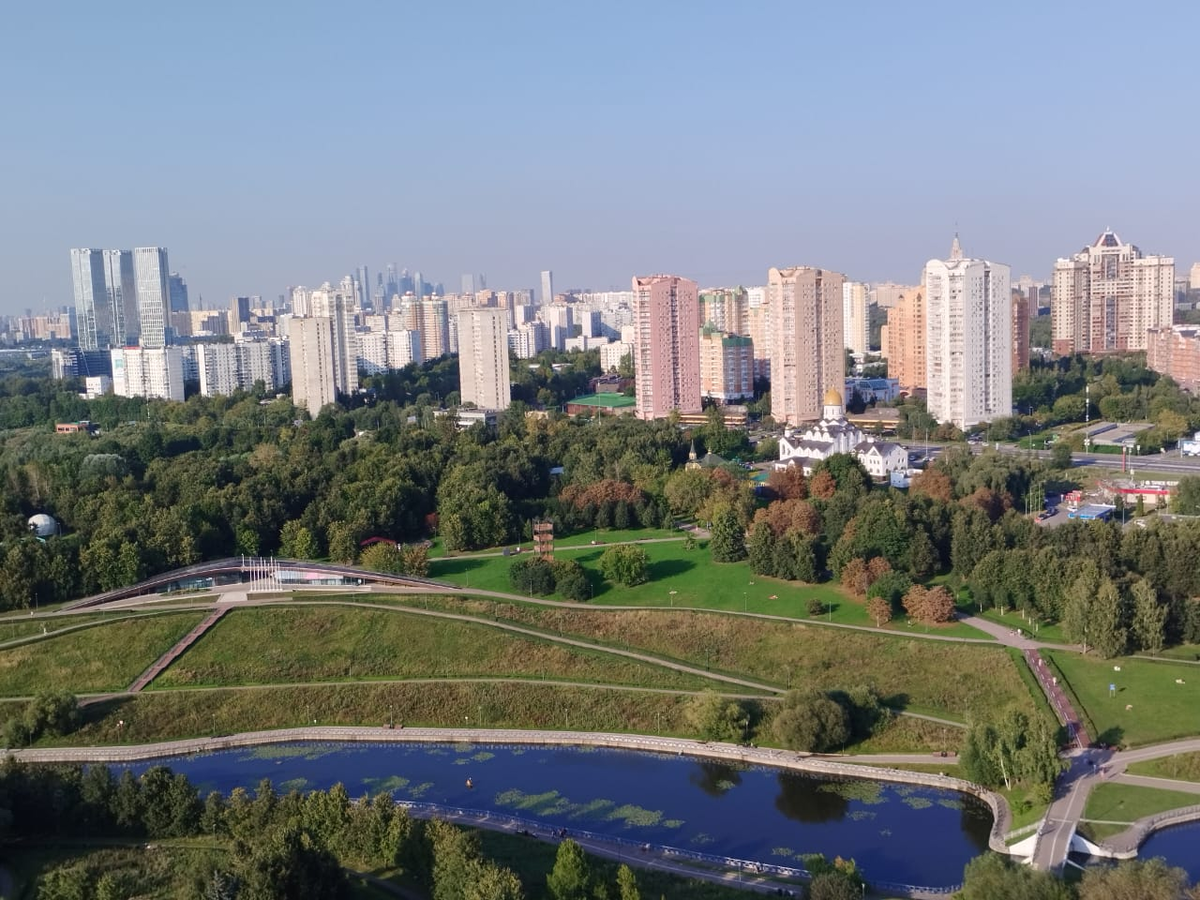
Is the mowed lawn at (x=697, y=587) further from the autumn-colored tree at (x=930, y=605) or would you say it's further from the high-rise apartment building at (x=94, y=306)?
the high-rise apartment building at (x=94, y=306)

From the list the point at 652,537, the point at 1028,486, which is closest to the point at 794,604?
the point at 652,537

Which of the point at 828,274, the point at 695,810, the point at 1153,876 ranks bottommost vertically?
the point at 695,810

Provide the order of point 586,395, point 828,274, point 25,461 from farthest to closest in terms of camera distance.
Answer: point 586,395
point 828,274
point 25,461

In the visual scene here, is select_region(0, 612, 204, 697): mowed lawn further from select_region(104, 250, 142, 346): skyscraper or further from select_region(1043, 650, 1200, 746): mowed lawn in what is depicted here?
select_region(104, 250, 142, 346): skyscraper

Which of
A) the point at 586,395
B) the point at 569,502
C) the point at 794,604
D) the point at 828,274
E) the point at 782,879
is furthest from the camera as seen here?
the point at 586,395

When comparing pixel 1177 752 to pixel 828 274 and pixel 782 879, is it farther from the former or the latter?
pixel 828 274

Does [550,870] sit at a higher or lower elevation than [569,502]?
lower
